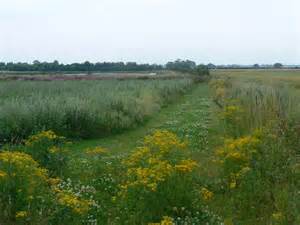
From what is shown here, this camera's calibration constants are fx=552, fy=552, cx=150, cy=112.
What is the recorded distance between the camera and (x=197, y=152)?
14.2 m

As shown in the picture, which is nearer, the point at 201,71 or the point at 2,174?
the point at 2,174

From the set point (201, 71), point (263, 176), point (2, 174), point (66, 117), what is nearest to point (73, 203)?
point (2, 174)

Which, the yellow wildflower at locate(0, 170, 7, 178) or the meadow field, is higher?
the yellow wildflower at locate(0, 170, 7, 178)

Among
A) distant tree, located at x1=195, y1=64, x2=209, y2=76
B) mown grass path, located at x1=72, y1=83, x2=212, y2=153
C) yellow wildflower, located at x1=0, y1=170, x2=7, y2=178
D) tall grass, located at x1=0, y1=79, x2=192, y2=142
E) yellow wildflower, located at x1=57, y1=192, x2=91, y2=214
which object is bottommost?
distant tree, located at x1=195, y1=64, x2=209, y2=76

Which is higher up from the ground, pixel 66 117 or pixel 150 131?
pixel 66 117

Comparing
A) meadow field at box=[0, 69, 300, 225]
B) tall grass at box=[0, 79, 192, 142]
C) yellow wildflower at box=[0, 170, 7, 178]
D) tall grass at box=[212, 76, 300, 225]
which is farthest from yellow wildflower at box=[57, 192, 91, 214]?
tall grass at box=[0, 79, 192, 142]

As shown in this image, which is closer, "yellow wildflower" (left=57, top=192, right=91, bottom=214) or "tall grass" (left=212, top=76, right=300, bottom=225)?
"yellow wildflower" (left=57, top=192, right=91, bottom=214)

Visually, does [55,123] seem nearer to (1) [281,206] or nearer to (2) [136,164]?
(2) [136,164]

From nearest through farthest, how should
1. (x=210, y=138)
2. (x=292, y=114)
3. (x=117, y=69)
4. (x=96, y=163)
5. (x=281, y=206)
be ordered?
1. (x=281, y=206)
2. (x=96, y=163)
3. (x=292, y=114)
4. (x=210, y=138)
5. (x=117, y=69)

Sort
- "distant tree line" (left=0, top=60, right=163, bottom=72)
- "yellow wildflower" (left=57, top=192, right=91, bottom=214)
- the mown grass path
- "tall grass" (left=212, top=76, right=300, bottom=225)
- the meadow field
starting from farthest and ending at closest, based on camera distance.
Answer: "distant tree line" (left=0, top=60, right=163, bottom=72)
the mown grass path
"tall grass" (left=212, top=76, right=300, bottom=225)
the meadow field
"yellow wildflower" (left=57, top=192, right=91, bottom=214)

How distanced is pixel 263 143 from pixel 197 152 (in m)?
4.79

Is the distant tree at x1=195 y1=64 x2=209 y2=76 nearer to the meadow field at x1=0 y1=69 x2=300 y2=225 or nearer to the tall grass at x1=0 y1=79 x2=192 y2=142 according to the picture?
the tall grass at x1=0 y1=79 x2=192 y2=142

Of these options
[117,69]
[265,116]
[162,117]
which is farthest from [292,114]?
[117,69]

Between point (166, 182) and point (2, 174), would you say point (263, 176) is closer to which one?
point (166, 182)
